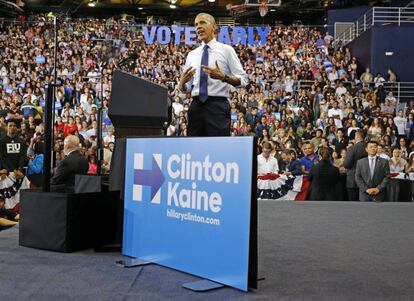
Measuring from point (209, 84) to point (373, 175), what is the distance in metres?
4.44

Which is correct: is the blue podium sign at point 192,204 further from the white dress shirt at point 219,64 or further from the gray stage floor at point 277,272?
the white dress shirt at point 219,64

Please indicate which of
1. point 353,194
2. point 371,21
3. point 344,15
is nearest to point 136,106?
point 353,194

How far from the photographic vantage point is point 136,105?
3.76 m

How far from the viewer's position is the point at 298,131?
12.1 metres

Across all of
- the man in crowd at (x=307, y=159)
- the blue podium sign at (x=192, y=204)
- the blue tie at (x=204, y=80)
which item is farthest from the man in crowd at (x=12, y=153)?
the blue podium sign at (x=192, y=204)

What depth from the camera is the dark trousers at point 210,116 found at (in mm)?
3725

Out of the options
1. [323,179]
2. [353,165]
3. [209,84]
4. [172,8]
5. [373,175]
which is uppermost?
[172,8]

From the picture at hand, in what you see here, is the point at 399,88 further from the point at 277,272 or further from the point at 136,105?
the point at 277,272

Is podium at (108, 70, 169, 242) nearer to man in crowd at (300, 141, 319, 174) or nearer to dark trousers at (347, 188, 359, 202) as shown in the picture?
dark trousers at (347, 188, 359, 202)

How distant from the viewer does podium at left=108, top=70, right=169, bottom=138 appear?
372 cm

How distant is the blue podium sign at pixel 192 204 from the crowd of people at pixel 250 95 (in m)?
2.60

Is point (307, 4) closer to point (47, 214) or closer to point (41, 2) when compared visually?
point (41, 2)

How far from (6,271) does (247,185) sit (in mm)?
1357

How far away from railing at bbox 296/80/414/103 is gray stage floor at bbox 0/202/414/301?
1292 cm
